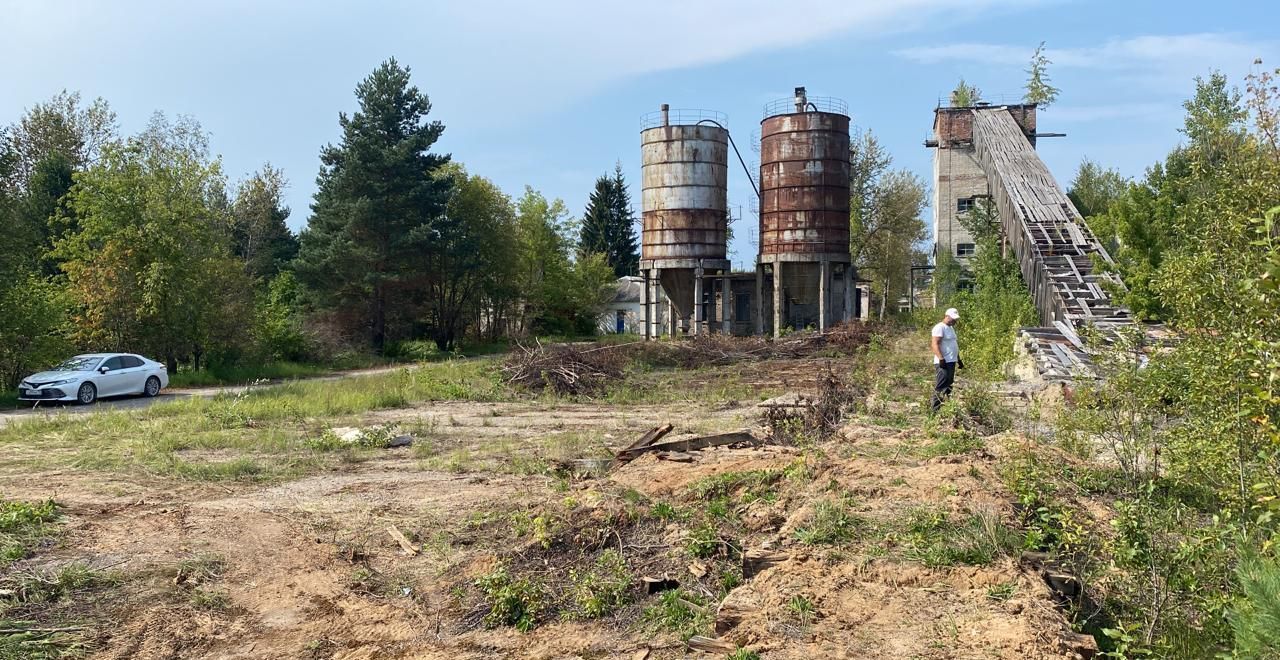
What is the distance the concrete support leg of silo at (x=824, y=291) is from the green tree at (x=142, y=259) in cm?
2363

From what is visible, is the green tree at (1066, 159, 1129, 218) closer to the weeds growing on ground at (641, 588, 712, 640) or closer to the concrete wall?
the concrete wall

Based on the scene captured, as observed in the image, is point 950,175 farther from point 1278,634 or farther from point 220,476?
point 1278,634

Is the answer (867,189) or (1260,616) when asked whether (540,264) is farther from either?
(1260,616)

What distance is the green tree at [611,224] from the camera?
65000mm

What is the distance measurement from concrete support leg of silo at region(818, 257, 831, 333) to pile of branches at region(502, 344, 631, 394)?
17294 millimetres

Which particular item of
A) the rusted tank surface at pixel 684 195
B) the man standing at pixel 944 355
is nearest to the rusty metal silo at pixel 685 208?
the rusted tank surface at pixel 684 195

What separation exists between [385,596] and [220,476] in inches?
213

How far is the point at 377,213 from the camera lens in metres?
37.2

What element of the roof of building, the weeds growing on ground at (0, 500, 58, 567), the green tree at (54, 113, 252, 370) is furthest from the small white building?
the weeds growing on ground at (0, 500, 58, 567)

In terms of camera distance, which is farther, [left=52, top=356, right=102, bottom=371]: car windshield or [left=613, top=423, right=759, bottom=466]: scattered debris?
[left=52, top=356, right=102, bottom=371]: car windshield

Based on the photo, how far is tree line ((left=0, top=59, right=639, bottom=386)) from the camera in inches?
990

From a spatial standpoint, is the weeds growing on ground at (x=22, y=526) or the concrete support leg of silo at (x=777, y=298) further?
the concrete support leg of silo at (x=777, y=298)

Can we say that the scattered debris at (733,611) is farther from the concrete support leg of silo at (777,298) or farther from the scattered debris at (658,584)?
the concrete support leg of silo at (777,298)

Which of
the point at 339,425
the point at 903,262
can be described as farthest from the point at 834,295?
the point at 339,425
